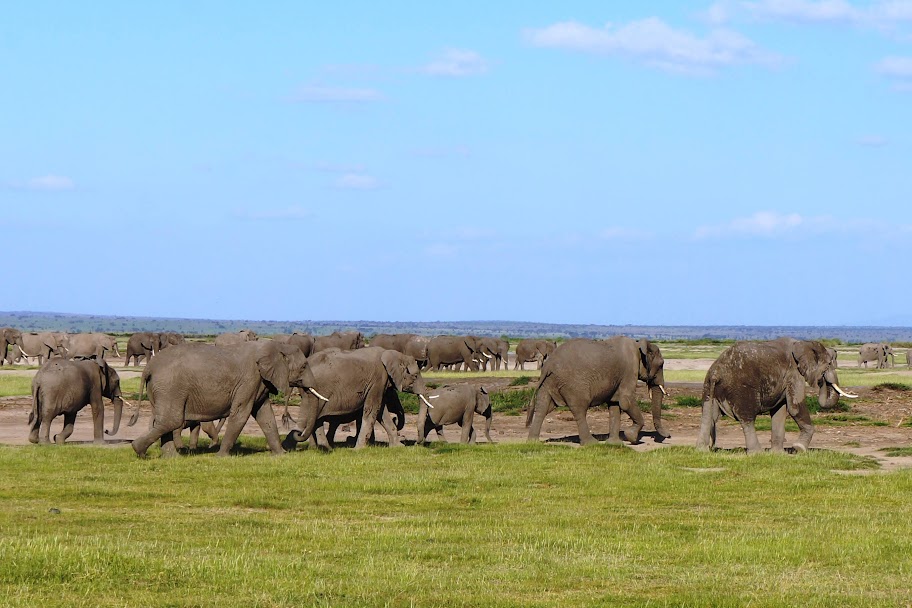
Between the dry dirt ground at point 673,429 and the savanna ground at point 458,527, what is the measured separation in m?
1.02

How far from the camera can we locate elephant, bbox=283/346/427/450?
966 inches

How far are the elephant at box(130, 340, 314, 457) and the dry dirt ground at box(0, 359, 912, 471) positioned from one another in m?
4.43

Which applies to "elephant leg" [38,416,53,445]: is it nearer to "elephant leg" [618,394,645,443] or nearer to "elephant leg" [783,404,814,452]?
"elephant leg" [618,394,645,443]

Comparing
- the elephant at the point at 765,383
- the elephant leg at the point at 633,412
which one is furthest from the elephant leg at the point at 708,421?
the elephant leg at the point at 633,412

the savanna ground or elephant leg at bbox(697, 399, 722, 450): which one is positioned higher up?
elephant leg at bbox(697, 399, 722, 450)

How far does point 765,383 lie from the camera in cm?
2362

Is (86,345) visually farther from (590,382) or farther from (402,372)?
(590,382)

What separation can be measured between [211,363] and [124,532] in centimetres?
843

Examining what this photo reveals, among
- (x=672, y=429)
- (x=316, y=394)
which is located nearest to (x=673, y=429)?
(x=672, y=429)

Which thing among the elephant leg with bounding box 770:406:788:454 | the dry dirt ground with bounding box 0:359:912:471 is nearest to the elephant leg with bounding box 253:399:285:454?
the dry dirt ground with bounding box 0:359:912:471

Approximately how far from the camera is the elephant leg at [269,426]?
23797 mm

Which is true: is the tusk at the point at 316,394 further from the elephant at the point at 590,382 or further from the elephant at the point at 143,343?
the elephant at the point at 143,343

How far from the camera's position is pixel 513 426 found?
3275 cm

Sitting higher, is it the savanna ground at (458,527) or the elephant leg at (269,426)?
the elephant leg at (269,426)
